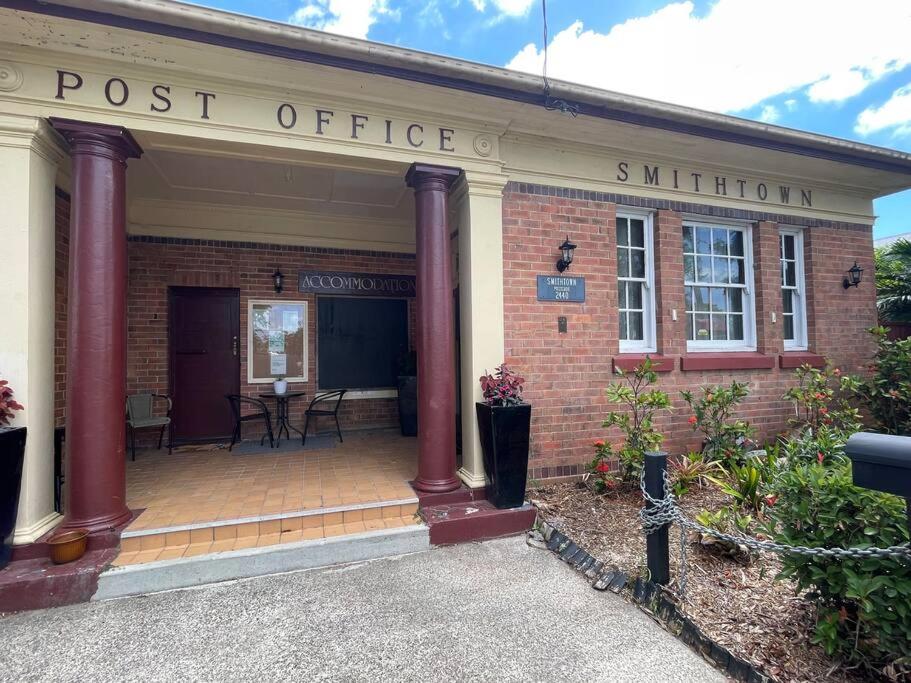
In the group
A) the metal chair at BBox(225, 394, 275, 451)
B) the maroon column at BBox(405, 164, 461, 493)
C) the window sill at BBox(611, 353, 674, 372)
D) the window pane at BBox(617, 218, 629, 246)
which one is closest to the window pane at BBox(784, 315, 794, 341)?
the window sill at BBox(611, 353, 674, 372)

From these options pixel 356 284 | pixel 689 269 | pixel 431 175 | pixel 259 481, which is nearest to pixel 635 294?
pixel 689 269

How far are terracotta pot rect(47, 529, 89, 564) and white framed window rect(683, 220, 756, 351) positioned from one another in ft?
19.2

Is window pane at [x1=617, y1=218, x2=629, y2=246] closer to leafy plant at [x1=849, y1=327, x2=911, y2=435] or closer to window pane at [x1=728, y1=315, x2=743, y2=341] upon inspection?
window pane at [x1=728, y1=315, x2=743, y2=341]

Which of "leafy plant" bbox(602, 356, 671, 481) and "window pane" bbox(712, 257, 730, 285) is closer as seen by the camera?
"leafy plant" bbox(602, 356, 671, 481)

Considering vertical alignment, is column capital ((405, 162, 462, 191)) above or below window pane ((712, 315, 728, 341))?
above

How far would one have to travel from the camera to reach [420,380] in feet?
12.8

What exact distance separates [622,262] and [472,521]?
327 cm

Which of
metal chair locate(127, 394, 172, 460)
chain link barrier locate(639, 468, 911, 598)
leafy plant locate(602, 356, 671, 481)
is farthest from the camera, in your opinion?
metal chair locate(127, 394, 172, 460)

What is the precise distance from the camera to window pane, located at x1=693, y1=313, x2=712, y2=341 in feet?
17.1

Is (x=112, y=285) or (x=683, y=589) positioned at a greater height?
(x=112, y=285)

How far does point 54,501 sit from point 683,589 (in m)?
4.46

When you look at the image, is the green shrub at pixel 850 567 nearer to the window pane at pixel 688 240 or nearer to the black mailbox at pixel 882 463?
the black mailbox at pixel 882 463

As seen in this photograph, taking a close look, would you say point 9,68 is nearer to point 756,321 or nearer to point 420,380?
point 420,380

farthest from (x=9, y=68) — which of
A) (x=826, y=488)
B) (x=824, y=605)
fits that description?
(x=824, y=605)
